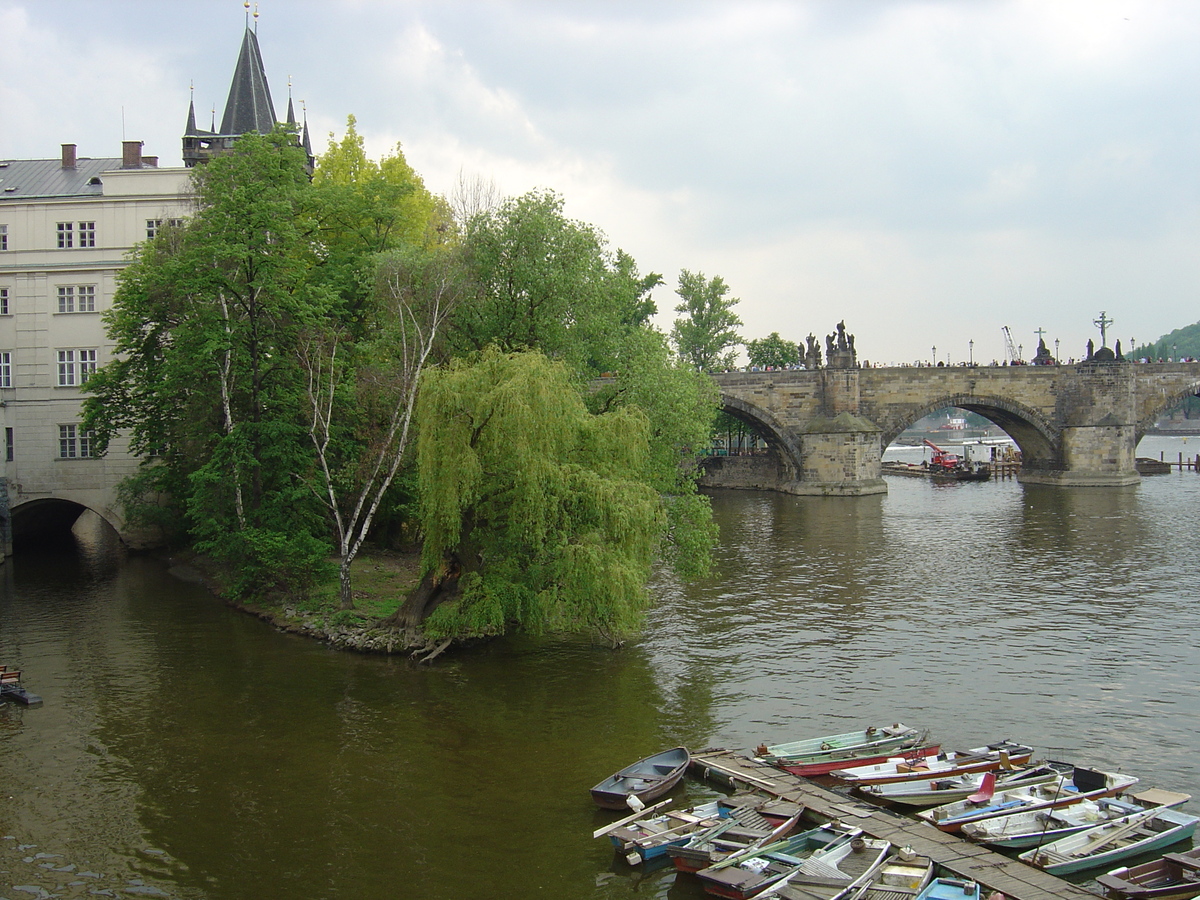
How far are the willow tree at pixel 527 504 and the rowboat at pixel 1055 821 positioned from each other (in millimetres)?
9262

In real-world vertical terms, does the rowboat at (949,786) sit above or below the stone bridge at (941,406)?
below

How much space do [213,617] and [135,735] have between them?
10.7 metres

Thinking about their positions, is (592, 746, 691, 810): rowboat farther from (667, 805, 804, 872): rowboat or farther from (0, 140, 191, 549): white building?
(0, 140, 191, 549): white building

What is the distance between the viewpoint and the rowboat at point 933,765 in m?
15.1

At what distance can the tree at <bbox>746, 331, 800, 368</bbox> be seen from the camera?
85.1 m

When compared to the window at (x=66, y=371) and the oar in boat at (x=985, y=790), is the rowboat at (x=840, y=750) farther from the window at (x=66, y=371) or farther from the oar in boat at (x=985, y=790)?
the window at (x=66, y=371)

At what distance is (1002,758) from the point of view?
15.5 meters

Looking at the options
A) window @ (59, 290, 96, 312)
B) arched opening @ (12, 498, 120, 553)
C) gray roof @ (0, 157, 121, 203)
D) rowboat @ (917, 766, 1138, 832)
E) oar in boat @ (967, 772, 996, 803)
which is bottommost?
rowboat @ (917, 766, 1138, 832)

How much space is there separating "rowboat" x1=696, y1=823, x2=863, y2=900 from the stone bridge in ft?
157

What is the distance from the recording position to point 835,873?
475 inches

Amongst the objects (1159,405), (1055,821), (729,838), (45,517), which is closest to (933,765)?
(1055,821)

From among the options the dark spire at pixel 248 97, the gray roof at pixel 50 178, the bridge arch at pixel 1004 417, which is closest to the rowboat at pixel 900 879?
the gray roof at pixel 50 178

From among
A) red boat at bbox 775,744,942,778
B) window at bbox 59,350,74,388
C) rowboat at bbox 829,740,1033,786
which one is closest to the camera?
rowboat at bbox 829,740,1033,786

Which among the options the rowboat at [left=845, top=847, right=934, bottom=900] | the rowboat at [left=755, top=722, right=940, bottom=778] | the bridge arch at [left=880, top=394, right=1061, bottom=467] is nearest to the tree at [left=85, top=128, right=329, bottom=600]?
the rowboat at [left=755, top=722, right=940, bottom=778]
